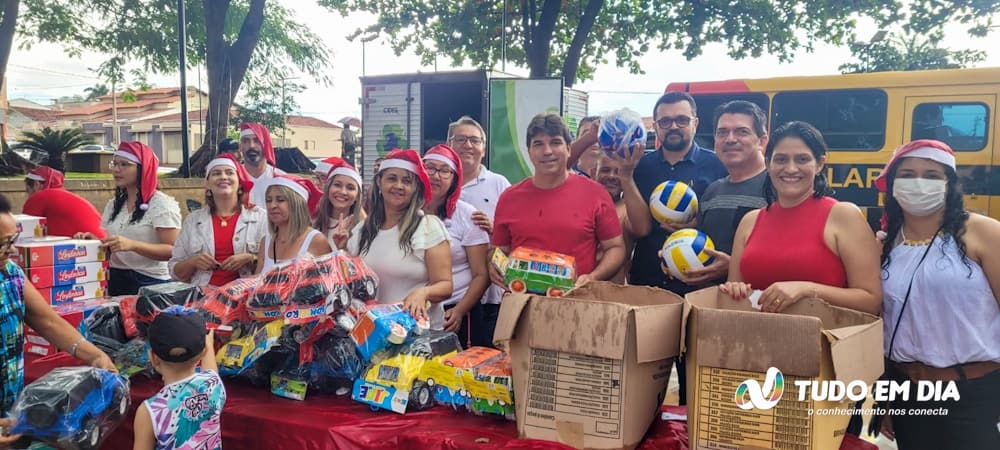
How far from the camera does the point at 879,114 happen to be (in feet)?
29.9

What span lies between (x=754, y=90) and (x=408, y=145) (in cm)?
531

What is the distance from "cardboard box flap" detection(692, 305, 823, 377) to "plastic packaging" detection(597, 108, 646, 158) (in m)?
1.41

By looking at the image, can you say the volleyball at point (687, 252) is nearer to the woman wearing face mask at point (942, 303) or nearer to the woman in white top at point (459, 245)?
the woman wearing face mask at point (942, 303)

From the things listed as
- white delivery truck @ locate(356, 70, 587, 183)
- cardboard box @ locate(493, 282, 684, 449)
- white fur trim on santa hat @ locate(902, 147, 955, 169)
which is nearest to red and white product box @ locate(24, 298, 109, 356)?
cardboard box @ locate(493, 282, 684, 449)

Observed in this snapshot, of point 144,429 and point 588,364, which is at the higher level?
point 588,364

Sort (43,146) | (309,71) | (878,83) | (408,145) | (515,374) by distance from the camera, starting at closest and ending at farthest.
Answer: (515,374) → (878,83) → (408,145) → (43,146) → (309,71)

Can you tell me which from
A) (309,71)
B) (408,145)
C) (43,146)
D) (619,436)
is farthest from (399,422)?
(309,71)

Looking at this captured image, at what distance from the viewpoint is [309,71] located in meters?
20.0

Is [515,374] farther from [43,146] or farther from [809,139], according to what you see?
[43,146]

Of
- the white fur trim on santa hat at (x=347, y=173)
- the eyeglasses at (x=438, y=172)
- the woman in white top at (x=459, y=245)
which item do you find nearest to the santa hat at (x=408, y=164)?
the woman in white top at (x=459, y=245)

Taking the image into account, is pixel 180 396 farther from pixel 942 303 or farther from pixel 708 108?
pixel 708 108

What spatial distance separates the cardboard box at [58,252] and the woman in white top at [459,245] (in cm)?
182

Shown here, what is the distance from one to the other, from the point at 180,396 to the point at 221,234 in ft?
6.10

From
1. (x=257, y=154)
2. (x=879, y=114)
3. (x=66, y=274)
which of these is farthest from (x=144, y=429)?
(x=879, y=114)
